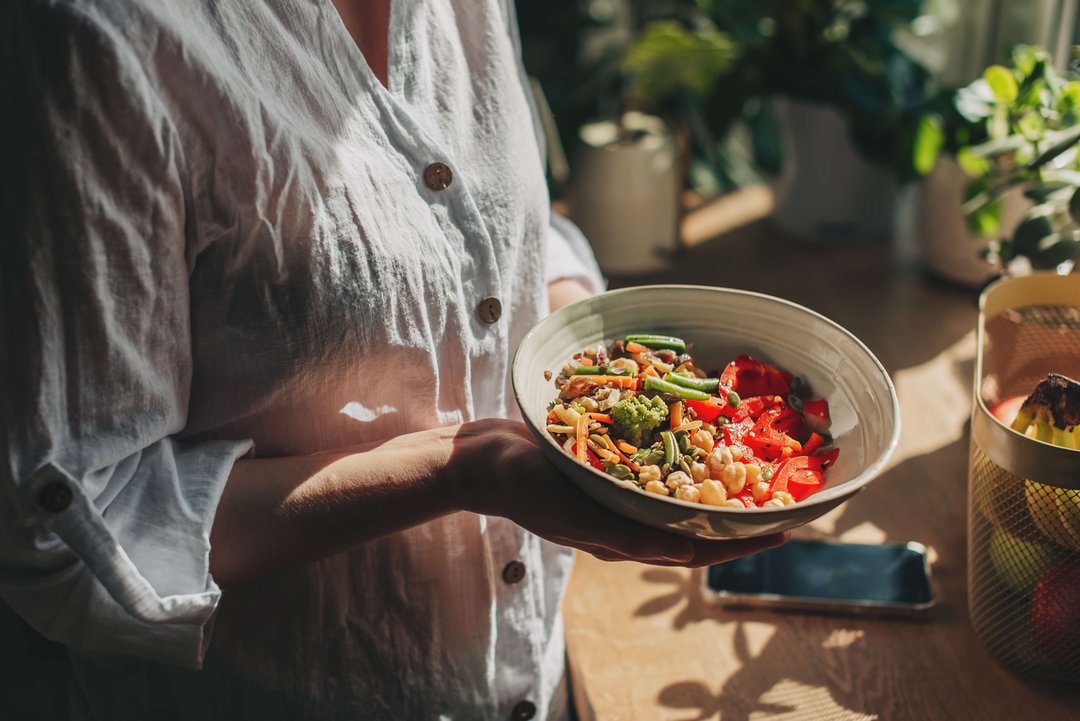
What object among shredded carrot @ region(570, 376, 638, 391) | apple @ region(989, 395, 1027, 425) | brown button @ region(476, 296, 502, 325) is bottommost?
apple @ region(989, 395, 1027, 425)

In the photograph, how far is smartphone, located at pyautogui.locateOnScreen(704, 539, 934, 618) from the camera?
94 cm

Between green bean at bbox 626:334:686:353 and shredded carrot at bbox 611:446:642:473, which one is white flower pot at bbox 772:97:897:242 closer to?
green bean at bbox 626:334:686:353

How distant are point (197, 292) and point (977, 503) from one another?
708 millimetres

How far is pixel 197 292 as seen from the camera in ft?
2.20

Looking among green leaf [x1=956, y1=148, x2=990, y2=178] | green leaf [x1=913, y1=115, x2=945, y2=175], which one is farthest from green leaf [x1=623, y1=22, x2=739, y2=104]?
green leaf [x1=956, y1=148, x2=990, y2=178]

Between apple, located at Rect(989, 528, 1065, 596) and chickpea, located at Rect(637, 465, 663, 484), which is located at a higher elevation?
chickpea, located at Rect(637, 465, 663, 484)

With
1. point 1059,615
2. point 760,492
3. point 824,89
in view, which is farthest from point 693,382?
point 824,89

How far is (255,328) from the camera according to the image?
686 mm

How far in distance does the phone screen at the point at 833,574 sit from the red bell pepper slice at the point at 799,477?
286mm

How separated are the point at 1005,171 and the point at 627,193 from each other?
25.2 inches

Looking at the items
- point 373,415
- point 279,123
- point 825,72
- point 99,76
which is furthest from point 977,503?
point 825,72

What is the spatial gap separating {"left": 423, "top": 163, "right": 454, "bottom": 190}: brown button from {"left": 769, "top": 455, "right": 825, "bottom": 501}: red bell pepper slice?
363mm

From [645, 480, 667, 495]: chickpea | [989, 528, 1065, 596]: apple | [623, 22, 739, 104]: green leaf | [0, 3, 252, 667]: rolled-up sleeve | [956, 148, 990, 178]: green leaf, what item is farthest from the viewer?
[623, 22, 739, 104]: green leaf

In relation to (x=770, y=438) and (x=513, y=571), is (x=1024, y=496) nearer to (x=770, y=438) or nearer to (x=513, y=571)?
(x=770, y=438)
